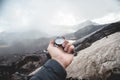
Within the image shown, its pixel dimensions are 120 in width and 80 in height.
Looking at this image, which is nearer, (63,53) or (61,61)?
(61,61)

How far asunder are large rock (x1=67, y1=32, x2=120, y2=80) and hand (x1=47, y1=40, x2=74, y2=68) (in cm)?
544

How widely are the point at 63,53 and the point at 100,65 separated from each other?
234 inches

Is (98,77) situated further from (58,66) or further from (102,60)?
(58,66)

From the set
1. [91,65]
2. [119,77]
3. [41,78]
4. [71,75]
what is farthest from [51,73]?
[71,75]

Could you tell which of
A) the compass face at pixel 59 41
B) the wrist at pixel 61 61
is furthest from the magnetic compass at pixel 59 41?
the wrist at pixel 61 61

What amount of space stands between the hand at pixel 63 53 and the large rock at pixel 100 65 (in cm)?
544

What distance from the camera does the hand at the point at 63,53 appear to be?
3.46 metres

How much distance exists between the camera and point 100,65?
9.32 meters

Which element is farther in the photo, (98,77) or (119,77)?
(98,77)

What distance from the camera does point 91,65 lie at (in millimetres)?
9766

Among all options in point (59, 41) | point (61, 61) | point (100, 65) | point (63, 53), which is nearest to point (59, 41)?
point (59, 41)

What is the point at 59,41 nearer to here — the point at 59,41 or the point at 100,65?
the point at 59,41

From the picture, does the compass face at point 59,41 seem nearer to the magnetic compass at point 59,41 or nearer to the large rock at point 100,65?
the magnetic compass at point 59,41

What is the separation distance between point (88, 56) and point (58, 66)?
24.4ft
